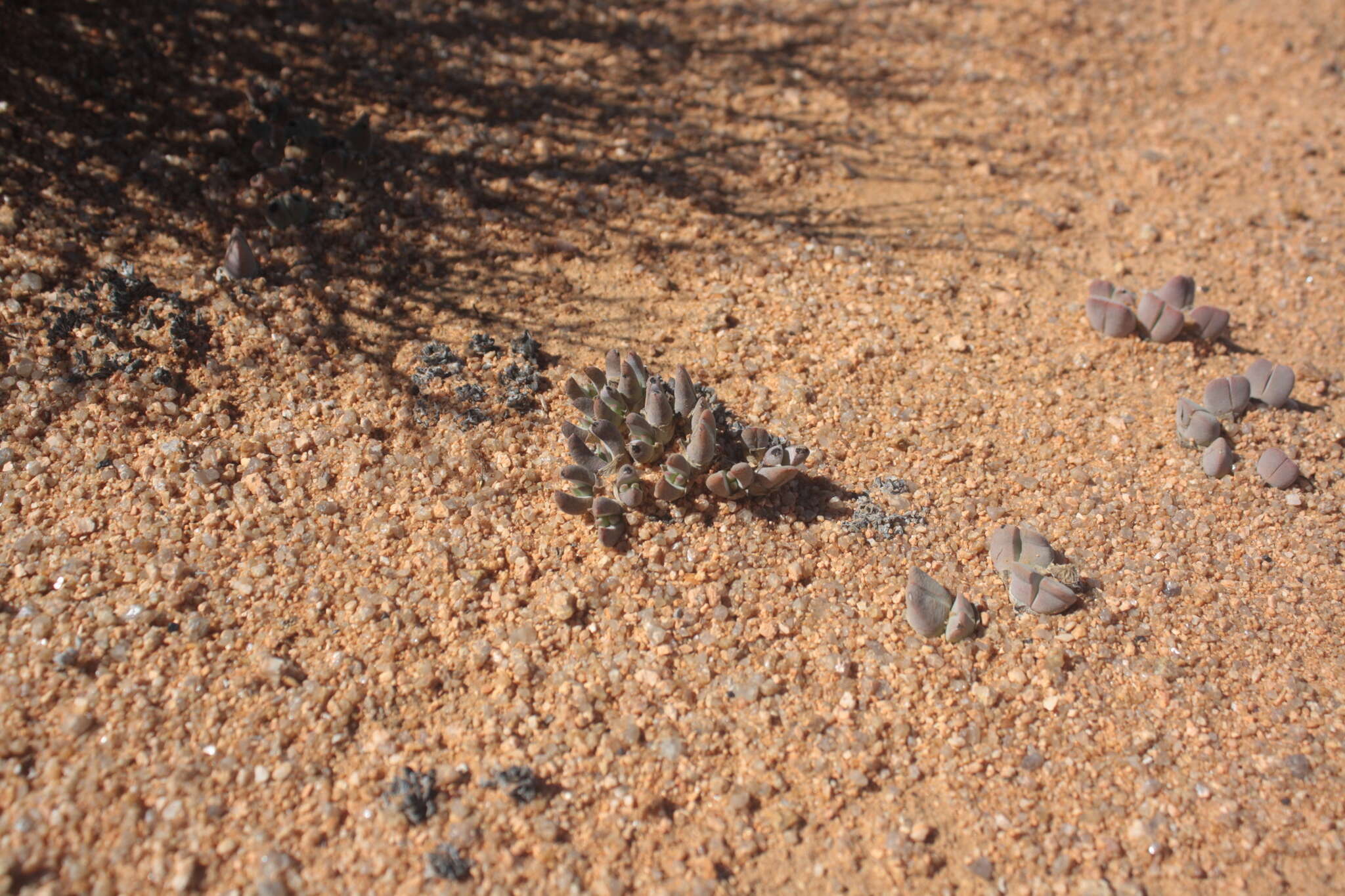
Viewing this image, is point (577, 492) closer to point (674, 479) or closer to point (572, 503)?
point (572, 503)

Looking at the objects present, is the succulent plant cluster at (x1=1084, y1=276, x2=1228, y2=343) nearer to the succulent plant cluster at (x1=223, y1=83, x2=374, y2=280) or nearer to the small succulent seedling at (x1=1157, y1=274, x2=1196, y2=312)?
the small succulent seedling at (x1=1157, y1=274, x2=1196, y2=312)

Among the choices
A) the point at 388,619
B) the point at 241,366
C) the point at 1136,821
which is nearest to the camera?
the point at 1136,821

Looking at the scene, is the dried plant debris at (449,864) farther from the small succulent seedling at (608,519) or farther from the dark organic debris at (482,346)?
the dark organic debris at (482,346)

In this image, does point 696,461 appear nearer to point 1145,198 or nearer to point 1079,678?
point 1079,678

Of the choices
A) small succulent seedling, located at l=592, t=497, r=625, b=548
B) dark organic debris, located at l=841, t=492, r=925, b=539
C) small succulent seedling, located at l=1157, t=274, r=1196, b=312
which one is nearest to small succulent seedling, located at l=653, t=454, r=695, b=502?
small succulent seedling, located at l=592, t=497, r=625, b=548

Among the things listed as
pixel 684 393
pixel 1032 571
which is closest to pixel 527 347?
pixel 684 393

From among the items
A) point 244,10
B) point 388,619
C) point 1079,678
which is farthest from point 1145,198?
point 244,10
